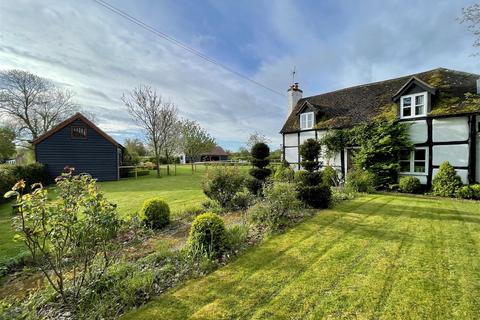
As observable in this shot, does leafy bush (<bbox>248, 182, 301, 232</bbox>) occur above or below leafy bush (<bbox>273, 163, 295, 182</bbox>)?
below

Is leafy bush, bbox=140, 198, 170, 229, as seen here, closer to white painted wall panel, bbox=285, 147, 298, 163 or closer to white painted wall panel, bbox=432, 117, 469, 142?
white painted wall panel, bbox=285, 147, 298, 163

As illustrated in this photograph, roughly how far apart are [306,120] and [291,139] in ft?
6.20

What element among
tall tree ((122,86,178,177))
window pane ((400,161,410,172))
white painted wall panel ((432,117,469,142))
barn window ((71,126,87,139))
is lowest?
window pane ((400,161,410,172))

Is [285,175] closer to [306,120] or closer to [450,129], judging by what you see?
[306,120]

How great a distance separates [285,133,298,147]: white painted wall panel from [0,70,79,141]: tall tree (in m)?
30.5

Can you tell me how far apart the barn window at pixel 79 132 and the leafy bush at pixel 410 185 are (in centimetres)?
2349

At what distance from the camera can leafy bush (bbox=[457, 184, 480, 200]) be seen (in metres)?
9.72

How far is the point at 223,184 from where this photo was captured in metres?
8.30

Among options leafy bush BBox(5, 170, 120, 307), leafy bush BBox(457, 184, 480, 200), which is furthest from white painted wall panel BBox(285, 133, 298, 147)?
leafy bush BBox(5, 170, 120, 307)

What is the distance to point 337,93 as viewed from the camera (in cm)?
1797

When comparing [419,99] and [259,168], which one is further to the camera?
[419,99]

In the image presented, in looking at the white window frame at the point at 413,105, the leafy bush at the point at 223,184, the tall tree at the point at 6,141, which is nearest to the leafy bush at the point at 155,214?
the leafy bush at the point at 223,184

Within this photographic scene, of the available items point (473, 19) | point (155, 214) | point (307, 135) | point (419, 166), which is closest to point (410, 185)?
point (419, 166)

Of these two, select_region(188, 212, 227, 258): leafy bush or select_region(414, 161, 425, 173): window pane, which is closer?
select_region(188, 212, 227, 258): leafy bush
